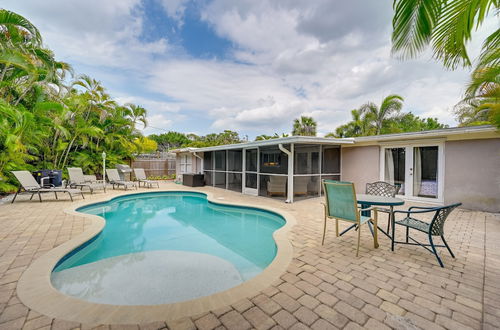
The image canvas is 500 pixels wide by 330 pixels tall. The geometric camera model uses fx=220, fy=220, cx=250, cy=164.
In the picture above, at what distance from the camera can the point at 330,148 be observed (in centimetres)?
909

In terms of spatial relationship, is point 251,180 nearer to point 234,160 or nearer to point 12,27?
point 234,160

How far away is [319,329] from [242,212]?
5.63 metres

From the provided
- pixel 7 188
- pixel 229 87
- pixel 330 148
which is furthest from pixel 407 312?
pixel 229 87

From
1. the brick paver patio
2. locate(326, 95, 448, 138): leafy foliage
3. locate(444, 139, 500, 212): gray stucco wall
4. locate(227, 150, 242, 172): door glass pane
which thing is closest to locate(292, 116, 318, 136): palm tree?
locate(326, 95, 448, 138): leafy foliage

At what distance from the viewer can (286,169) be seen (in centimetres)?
836

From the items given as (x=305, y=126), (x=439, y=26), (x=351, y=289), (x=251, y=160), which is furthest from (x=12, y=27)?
(x=305, y=126)

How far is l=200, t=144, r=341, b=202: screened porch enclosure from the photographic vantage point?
823 centimetres

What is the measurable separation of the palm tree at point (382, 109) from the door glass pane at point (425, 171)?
8.46 meters

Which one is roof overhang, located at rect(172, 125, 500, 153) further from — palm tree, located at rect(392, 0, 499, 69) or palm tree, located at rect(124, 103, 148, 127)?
palm tree, located at rect(124, 103, 148, 127)

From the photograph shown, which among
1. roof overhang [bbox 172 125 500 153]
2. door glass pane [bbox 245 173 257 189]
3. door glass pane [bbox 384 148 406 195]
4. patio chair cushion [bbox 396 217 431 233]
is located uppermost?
roof overhang [bbox 172 125 500 153]

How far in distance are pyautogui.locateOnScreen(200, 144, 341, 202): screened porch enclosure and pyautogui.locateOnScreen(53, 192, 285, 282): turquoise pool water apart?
1871 millimetres

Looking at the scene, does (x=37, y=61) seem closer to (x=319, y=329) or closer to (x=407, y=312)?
(x=319, y=329)

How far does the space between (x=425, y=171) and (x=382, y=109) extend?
935 centimetres

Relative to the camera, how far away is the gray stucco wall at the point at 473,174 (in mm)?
6191
